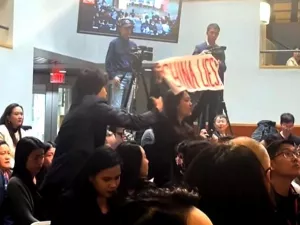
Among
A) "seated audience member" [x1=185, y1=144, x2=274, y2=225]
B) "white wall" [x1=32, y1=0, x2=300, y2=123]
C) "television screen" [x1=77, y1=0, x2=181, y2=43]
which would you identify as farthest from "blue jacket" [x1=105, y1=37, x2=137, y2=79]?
"seated audience member" [x1=185, y1=144, x2=274, y2=225]

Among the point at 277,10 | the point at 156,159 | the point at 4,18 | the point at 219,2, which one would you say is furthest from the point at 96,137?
the point at 277,10

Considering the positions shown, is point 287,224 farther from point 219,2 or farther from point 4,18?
point 219,2

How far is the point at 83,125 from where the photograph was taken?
2.95m

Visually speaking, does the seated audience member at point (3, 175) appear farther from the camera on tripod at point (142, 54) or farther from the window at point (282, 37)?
the window at point (282, 37)

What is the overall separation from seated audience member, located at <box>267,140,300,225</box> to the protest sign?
3.00 ft

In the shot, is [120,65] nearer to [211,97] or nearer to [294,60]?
[211,97]

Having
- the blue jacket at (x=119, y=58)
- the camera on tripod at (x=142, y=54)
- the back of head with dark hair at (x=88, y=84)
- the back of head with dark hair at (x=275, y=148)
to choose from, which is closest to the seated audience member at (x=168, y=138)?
the back of head with dark hair at (x=88, y=84)

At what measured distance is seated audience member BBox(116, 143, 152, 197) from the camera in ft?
9.23

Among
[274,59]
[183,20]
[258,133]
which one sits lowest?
[258,133]

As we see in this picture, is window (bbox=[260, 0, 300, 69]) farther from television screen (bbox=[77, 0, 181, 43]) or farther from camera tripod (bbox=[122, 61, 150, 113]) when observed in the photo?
camera tripod (bbox=[122, 61, 150, 113])

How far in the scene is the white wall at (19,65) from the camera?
23.2 feet

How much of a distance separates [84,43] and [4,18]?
6.17 feet

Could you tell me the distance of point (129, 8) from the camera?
834 centimetres

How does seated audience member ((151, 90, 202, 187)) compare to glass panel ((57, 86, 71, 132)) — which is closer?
seated audience member ((151, 90, 202, 187))
